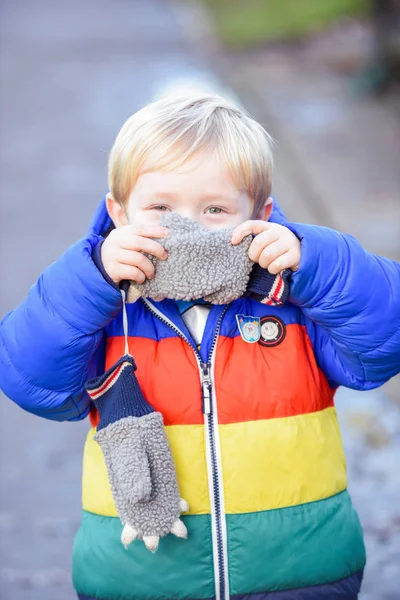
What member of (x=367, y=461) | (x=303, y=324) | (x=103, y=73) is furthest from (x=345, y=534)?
(x=103, y=73)

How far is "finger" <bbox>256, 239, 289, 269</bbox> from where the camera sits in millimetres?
2197

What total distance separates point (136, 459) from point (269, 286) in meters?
0.48

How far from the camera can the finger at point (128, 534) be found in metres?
2.19

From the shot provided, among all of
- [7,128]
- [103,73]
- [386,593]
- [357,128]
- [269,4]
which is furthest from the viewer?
[269,4]

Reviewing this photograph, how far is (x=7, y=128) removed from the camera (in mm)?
10680

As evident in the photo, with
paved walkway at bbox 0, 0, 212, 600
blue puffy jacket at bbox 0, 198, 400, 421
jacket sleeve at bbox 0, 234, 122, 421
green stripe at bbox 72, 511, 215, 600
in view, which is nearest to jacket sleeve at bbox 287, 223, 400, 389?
blue puffy jacket at bbox 0, 198, 400, 421

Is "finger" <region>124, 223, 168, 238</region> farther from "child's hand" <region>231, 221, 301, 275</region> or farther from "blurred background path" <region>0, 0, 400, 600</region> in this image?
"blurred background path" <region>0, 0, 400, 600</region>

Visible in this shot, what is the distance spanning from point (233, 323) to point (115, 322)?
0.28 m

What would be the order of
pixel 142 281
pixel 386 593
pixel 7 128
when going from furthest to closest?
pixel 7 128, pixel 386 593, pixel 142 281

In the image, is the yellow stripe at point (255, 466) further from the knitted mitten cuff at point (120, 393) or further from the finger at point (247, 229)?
the finger at point (247, 229)

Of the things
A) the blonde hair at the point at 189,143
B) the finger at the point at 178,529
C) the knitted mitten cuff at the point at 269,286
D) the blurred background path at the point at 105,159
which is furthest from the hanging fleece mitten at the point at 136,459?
the blurred background path at the point at 105,159

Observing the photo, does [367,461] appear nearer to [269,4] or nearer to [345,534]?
[345,534]

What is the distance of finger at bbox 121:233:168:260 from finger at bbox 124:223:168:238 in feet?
0.05

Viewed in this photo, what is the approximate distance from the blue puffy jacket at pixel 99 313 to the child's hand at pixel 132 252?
39 mm
